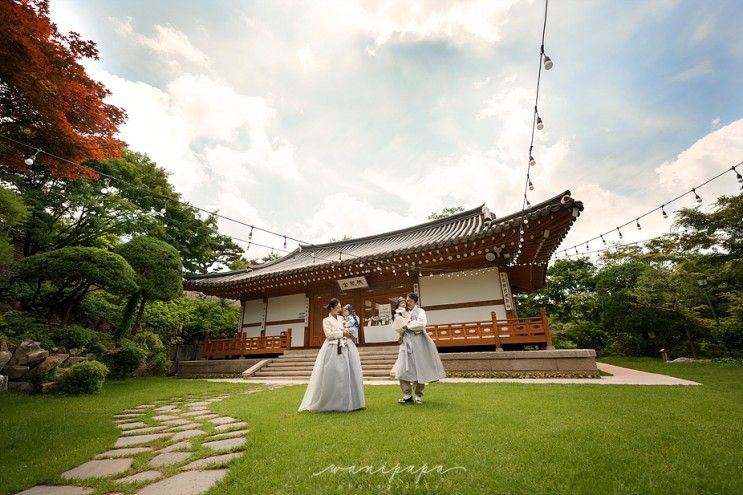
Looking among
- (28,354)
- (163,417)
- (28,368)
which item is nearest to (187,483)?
(163,417)

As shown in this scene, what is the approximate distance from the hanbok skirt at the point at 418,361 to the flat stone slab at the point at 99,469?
3097mm

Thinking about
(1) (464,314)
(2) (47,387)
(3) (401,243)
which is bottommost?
(2) (47,387)

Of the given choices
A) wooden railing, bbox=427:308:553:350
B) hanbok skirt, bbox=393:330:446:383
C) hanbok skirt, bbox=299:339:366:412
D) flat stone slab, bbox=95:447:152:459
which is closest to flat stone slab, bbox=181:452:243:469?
flat stone slab, bbox=95:447:152:459

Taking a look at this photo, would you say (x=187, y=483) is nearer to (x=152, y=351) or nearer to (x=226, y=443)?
(x=226, y=443)

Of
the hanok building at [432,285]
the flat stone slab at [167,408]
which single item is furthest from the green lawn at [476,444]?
the hanok building at [432,285]

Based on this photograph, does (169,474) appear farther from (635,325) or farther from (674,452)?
(635,325)

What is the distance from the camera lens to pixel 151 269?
33.0ft

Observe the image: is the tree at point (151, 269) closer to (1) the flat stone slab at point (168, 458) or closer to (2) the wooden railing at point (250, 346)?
(2) the wooden railing at point (250, 346)

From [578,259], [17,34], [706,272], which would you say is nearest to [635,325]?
[706,272]

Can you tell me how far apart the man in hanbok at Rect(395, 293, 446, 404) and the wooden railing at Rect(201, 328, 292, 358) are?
8555 millimetres

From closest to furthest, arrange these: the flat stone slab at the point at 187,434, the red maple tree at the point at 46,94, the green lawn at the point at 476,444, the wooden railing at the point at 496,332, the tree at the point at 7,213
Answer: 1. the green lawn at the point at 476,444
2. the flat stone slab at the point at 187,434
3. the red maple tree at the point at 46,94
4. the tree at the point at 7,213
5. the wooden railing at the point at 496,332

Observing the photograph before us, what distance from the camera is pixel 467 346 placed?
32.1 ft

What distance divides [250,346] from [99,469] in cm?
1069

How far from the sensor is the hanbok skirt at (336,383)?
14.3 feet
